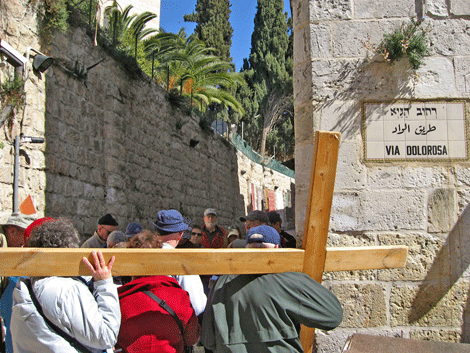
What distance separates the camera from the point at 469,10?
3361mm

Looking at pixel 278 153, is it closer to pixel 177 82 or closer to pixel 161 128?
pixel 177 82

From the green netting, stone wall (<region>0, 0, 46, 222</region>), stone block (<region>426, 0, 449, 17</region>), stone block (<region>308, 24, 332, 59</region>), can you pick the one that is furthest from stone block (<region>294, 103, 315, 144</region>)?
the green netting

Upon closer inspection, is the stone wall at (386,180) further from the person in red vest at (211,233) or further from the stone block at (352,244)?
the person in red vest at (211,233)

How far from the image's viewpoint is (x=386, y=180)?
329cm

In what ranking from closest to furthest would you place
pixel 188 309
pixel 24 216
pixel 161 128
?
pixel 188 309 → pixel 24 216 → pixel 161 128

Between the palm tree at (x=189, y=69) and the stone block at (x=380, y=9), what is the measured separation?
10738 millimetres

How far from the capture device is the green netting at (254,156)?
17.2 metres

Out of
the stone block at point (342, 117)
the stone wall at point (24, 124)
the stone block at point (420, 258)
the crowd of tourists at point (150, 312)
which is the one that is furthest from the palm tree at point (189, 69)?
the crowd of tourists at point (150, 312)

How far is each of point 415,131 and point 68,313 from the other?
8.48ft

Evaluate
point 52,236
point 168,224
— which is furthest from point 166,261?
point 168,224

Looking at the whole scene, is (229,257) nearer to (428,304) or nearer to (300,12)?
(428,304)

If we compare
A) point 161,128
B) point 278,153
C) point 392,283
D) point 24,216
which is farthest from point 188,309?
point 278,153

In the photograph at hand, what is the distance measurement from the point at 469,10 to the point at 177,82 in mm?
11952

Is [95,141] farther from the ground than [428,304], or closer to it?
farther from the ground
